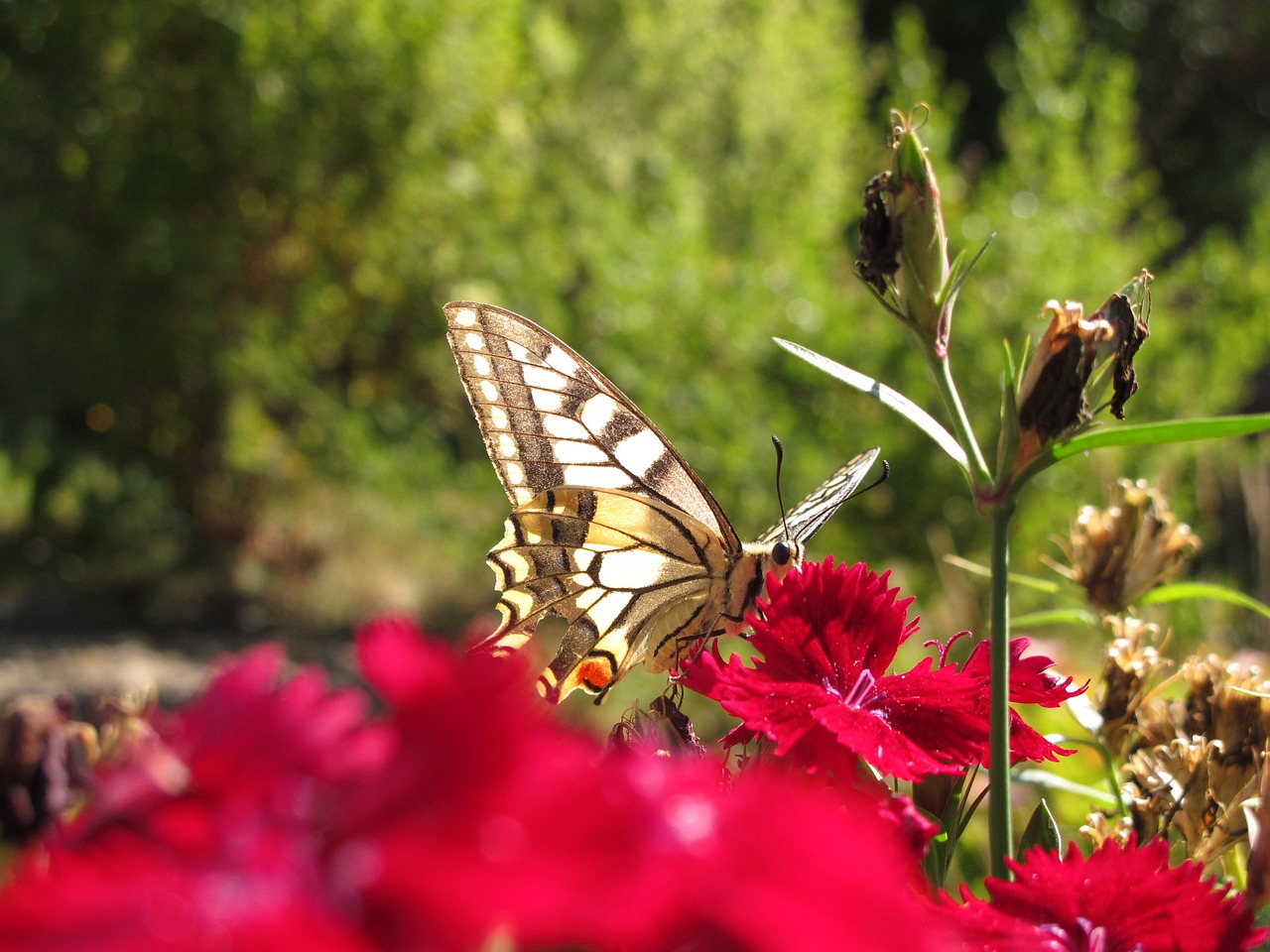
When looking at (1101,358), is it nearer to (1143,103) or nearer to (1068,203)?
(1068,203)

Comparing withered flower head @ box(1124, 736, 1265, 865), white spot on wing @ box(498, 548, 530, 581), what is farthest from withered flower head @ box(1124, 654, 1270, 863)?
white spot on wing @ box(498, 548, 530, 581)

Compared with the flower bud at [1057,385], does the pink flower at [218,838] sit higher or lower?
lower

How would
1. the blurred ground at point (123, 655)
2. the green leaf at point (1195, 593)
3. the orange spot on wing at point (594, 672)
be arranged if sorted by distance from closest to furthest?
the green leaf at point (1195, 593) < the orange spot on wing at point (594, 672) < the blurred ground at point (123, 655)

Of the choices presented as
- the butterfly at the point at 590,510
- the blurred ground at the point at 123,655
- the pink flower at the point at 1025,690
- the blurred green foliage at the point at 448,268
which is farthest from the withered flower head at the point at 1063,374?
the blurred ground at the point at 123,655

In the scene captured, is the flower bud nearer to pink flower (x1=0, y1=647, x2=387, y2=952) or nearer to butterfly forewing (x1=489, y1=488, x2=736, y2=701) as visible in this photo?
pink flower (x1=0, y1=647, x2=387, y2=952)

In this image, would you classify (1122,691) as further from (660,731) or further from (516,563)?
(516,563)

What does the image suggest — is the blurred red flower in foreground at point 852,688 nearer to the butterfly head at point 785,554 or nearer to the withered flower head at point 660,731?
the withered flower head at point 660,731

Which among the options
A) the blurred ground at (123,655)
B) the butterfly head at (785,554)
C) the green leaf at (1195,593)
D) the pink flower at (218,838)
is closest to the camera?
the pink flower at (218,838)

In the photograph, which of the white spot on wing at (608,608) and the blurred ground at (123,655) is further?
the blurred ground at (123,655)
